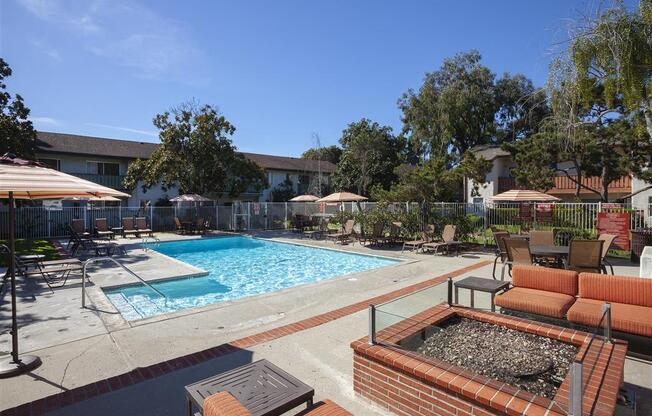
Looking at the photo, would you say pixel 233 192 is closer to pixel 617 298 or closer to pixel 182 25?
pixel 182 25

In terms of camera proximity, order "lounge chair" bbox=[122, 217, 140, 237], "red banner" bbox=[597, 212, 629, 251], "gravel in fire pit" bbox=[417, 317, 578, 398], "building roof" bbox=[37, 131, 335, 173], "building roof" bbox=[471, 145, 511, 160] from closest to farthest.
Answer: "gravel in fire pit" bbox=[417, 317, 578, 398], "red banner" bbox=[597, 212, 629, 251], "lounge chair" bbox=[122, 217, 140, 237], "building roof" bbox=[37, 131, 335, 173], "building roof" bbox=[471, 145, 511, 160]

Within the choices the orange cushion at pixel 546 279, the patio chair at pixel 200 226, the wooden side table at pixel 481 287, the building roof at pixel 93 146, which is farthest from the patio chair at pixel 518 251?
the building roof at pixel 93 146

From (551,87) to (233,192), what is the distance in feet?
68.1

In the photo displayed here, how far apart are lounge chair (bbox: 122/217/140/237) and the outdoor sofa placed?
19.3m

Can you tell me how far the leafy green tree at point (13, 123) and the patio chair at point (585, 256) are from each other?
21.0m

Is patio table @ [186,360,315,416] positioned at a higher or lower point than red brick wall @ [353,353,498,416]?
higher

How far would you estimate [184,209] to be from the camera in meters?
24.7

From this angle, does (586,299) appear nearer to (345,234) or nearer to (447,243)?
(447,243)

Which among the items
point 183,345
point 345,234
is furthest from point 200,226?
point 183,345

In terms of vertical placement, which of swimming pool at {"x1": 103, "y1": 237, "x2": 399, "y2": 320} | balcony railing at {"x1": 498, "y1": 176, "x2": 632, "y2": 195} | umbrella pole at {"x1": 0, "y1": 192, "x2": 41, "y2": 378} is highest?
balcony railing at {"x1": 498, "y1": 176, "x2": 632, "y2": 195}

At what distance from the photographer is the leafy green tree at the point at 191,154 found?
22614 mm

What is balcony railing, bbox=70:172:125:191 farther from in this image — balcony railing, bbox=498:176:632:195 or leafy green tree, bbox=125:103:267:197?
balcony railing, bbox=498:176:632:195

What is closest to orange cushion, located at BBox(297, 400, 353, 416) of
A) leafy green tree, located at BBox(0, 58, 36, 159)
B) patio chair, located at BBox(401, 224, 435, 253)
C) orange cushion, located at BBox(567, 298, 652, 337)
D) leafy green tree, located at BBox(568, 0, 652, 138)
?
orange cushion, located at BBox(567, 298, 652, 337)

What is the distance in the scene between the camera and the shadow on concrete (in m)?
3.24
